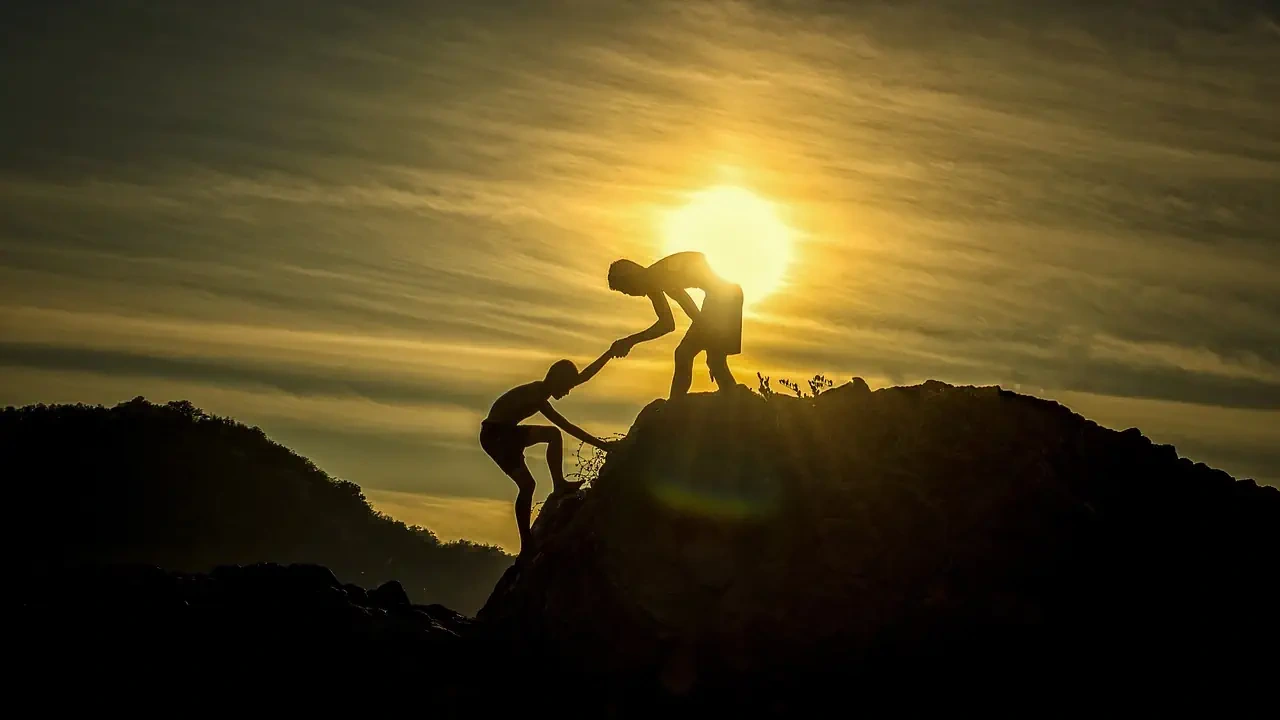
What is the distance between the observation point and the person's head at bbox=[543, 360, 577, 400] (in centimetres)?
2120

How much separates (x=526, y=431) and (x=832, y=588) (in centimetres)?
565

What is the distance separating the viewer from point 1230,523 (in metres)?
20.0

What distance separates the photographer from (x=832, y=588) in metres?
17.9

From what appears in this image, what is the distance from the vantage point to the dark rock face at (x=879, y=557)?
698 inches

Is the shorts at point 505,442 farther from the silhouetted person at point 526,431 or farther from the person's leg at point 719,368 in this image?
the person's leg at point 719,368

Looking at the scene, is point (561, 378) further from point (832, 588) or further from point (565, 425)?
point (832, 588)

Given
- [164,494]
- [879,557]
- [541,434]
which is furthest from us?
[164,494]

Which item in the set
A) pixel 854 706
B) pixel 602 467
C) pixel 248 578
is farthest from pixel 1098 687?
pixel 248 578

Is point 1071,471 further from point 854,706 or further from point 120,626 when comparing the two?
point 120,626

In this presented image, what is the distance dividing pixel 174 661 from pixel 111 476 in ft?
159

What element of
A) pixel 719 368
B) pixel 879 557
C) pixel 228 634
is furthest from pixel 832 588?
pixel 228 634

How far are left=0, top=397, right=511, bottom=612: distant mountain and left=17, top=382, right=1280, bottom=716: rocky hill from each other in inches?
1541

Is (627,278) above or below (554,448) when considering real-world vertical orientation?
above

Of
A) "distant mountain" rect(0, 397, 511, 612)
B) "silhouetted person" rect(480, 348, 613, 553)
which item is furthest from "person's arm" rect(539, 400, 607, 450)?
"distant mountain" rect(0, 397, 511, 612)
